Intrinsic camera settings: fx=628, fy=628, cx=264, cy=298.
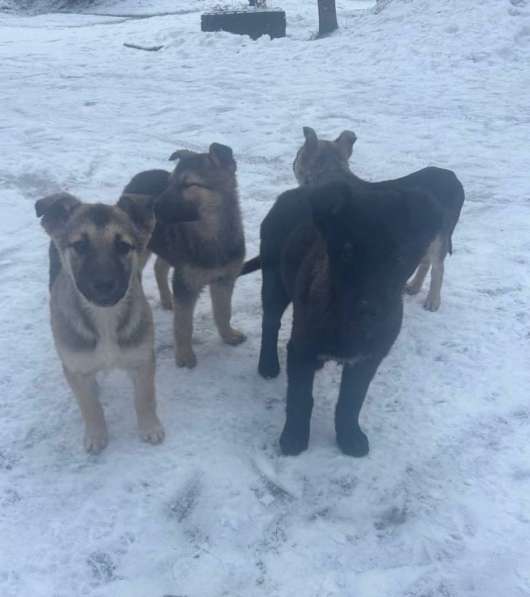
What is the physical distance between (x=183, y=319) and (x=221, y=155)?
50.2 inches

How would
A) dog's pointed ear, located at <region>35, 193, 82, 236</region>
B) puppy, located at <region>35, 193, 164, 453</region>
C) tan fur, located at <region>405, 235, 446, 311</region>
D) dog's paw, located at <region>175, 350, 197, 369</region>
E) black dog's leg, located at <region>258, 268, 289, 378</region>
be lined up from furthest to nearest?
tan fur, located at <region>405, 235, 446, 311</region> → dog's paw, located at <region>175, 350, 197, 369</region> → black dog's leg, located at <region>258, 268, 289, 378</region> → dog's pointed ear, located at <region>35, 193, 82, 236</region> → puppy, located at <region>35, 193, 164, 453</region>

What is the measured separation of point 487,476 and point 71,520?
96.9 inches

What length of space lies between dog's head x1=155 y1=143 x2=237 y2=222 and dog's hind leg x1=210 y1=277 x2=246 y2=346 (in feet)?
2.15

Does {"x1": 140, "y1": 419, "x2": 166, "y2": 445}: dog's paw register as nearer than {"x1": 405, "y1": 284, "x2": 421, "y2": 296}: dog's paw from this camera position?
Yes

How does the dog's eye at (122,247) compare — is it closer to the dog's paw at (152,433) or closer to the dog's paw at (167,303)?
the dog's paw at (152,433)

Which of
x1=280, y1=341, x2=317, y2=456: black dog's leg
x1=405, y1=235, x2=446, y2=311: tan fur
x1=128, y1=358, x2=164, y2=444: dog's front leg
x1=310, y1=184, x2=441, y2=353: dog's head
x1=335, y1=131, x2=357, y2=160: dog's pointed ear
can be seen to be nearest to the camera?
x1=310, y1=184, x2=441, y2=353: dog's head

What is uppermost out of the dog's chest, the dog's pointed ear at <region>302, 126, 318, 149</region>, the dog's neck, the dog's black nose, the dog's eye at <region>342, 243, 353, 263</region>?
the dog's eye at <region>342, 243, 353, 263</region>

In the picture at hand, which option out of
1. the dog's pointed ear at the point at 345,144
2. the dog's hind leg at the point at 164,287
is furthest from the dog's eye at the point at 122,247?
the dog's pointed ear at the point at 345,144

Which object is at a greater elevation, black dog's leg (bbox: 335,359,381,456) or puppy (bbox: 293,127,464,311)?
puppy (bbox: 293,127,464,311)

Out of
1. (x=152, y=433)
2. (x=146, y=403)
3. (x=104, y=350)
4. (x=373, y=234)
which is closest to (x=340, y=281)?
(x=373, y=234)

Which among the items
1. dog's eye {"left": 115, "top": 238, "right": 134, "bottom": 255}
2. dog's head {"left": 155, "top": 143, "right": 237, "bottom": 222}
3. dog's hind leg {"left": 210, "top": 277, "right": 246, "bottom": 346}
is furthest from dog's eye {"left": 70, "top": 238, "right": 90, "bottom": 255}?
dog's hind leg {"left": 210, "top": 277, "right": 246, "bottom": 346}

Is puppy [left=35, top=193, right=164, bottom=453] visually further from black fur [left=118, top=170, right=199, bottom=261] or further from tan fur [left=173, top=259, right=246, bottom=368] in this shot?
tan fur [left=173, top=259, right=246, bottom=368]

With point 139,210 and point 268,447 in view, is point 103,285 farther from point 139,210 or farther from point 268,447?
point 268,447

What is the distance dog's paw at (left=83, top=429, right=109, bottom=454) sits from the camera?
13.1 ft
